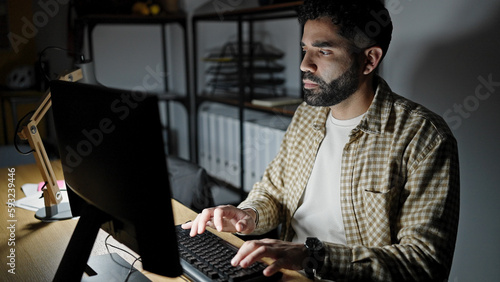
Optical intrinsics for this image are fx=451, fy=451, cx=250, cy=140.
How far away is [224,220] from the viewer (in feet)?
3.98

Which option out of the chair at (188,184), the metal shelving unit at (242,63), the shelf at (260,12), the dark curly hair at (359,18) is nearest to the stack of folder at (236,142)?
the metal shelving unit at (242,63)

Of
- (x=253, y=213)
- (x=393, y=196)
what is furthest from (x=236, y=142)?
(x=393, y=196)

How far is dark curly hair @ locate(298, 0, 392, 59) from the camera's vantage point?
4.17 ft

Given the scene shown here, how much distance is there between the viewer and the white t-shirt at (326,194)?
4.30 ft

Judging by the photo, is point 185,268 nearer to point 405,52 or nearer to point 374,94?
point 374,94

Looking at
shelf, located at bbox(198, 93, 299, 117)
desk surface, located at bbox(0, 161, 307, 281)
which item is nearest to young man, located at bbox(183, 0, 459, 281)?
desk surface, located at bbox(0, 161, 307, 281)

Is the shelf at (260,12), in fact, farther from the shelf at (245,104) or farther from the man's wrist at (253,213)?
the man's wrist at (253,213)

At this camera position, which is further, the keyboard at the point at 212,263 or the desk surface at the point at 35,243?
the desk surface at the point at 35,243

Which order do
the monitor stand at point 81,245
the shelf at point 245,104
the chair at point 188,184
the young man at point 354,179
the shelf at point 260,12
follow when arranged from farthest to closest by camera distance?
the shelf at point 245,104, the shelf at point 260,12, the chair at point 188,184, the young man at point 354,179, the monitor stand at point 81,245

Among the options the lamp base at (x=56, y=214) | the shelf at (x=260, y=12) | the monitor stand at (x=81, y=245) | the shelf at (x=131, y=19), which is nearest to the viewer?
the monitor stand at (x=81, y=245)

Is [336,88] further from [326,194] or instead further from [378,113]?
[326,194]

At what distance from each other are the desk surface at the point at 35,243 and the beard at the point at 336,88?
48cm

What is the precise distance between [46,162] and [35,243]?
0.25m

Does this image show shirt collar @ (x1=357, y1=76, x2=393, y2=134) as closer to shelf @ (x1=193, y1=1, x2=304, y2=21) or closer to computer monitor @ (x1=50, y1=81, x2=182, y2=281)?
computer monitor @ (x1=50, y1=81, x2=182, y2=281)
